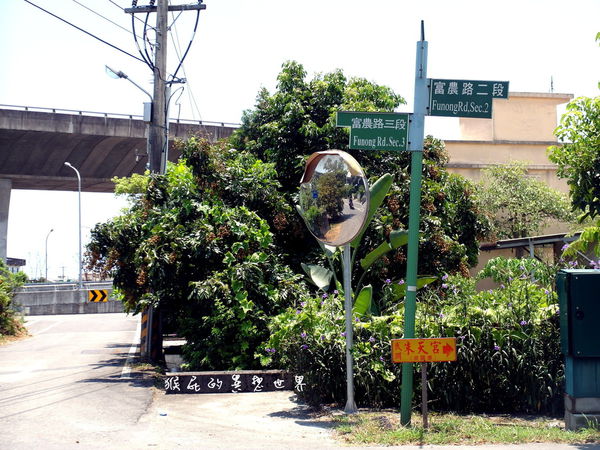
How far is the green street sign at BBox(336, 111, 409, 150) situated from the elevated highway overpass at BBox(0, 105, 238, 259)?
33490mm

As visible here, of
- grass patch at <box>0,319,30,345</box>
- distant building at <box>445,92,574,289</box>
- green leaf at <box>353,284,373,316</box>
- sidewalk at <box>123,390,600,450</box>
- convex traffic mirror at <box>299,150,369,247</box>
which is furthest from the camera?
distant building at <box>445,92,574,289</box>

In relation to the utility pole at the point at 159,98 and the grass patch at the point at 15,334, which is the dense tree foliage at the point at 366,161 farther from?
the grass patch at the point at 15,334

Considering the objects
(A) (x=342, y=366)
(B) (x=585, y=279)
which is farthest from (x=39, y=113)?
(B) (x=585, y=279)

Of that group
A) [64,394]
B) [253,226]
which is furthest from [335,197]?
[64,394]

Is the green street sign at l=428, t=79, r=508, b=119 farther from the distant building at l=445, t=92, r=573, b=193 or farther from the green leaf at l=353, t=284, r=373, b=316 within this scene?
the distant building at l=445, t=92, r=573, b=193

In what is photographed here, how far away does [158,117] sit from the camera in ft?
59.1

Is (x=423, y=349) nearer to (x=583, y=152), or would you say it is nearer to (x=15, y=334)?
(x=583, y=152)

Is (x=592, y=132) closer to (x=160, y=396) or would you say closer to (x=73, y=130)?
(x=160, y=396)

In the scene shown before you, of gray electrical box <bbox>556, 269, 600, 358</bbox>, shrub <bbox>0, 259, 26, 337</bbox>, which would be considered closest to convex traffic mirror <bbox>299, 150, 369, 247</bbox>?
gray electrical box <bbox>556, 269, 600, 358</bbox>

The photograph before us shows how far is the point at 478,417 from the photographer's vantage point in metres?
9.46

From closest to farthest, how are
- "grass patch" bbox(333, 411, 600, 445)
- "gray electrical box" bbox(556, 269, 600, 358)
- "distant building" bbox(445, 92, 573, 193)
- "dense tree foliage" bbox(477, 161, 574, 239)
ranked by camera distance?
1. "grass patch" bbox(333, 411, 600, 445)
2. "gray electrical box" bbox(556, 269, 600, 358)
3. "dense tree foliage" bbox(477, 161, 574, 239)
4. "distant building" bbox(445, 92, 573, 193)

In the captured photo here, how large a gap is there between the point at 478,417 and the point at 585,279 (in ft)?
8.30

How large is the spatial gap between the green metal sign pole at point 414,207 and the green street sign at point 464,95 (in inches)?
7.3

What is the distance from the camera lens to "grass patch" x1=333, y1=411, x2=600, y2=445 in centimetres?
797
